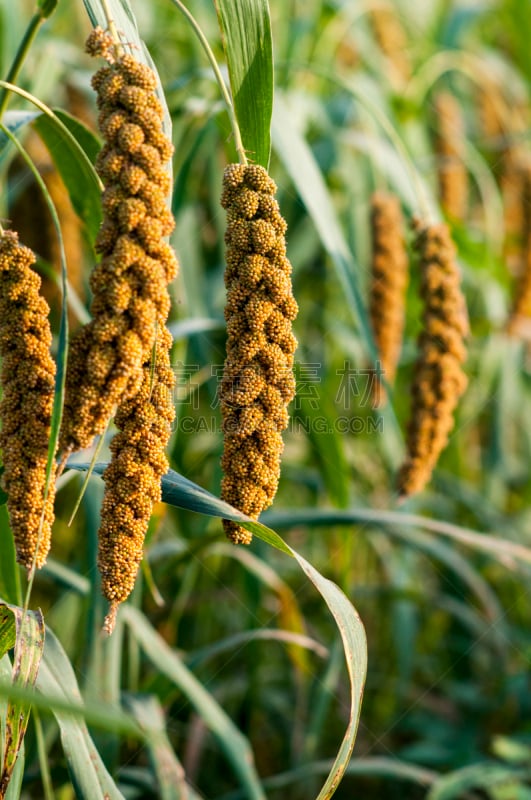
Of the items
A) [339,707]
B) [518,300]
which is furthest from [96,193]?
[339,707]

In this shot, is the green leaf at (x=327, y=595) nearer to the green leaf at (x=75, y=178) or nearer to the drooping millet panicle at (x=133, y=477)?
the drooping millet panicle at (x=133, y=477)

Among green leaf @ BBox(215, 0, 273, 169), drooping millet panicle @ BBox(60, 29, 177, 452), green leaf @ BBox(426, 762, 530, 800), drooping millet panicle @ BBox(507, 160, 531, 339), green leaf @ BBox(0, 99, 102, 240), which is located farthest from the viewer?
drooping millet panicle @ BBox(507, 160, 531, 339)

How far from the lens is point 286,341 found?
1.02 metres

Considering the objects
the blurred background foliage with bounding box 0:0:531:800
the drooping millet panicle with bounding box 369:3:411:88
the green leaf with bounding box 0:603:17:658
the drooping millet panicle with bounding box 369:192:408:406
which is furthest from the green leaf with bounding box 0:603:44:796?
the drooping millet panicle with bounding box 369:3:411:88

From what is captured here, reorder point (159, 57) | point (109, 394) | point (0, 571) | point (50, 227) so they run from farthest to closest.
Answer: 1. point (159, 57)
2. point (50, 227)
3. point (0, 571)
4. point (109, 394)

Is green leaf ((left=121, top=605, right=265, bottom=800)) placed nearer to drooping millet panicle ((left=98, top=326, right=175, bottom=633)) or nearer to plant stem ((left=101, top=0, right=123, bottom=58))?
drooping millet panicle ((left=98, top=326, right=175, bottom=633))

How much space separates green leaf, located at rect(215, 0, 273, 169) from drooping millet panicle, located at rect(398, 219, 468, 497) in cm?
65

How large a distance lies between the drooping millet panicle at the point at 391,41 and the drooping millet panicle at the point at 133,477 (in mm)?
2694

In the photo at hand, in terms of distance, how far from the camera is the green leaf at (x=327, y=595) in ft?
3.28

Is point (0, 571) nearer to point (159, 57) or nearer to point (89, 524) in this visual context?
point (89, 524)

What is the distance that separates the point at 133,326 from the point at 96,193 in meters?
0.58

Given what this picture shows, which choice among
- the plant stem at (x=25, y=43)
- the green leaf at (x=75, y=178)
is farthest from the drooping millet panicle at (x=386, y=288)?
the plant stem at (x=25, y=43)

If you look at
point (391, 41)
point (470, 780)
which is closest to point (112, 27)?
point (470, 780)

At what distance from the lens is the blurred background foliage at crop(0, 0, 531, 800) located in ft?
6.10
